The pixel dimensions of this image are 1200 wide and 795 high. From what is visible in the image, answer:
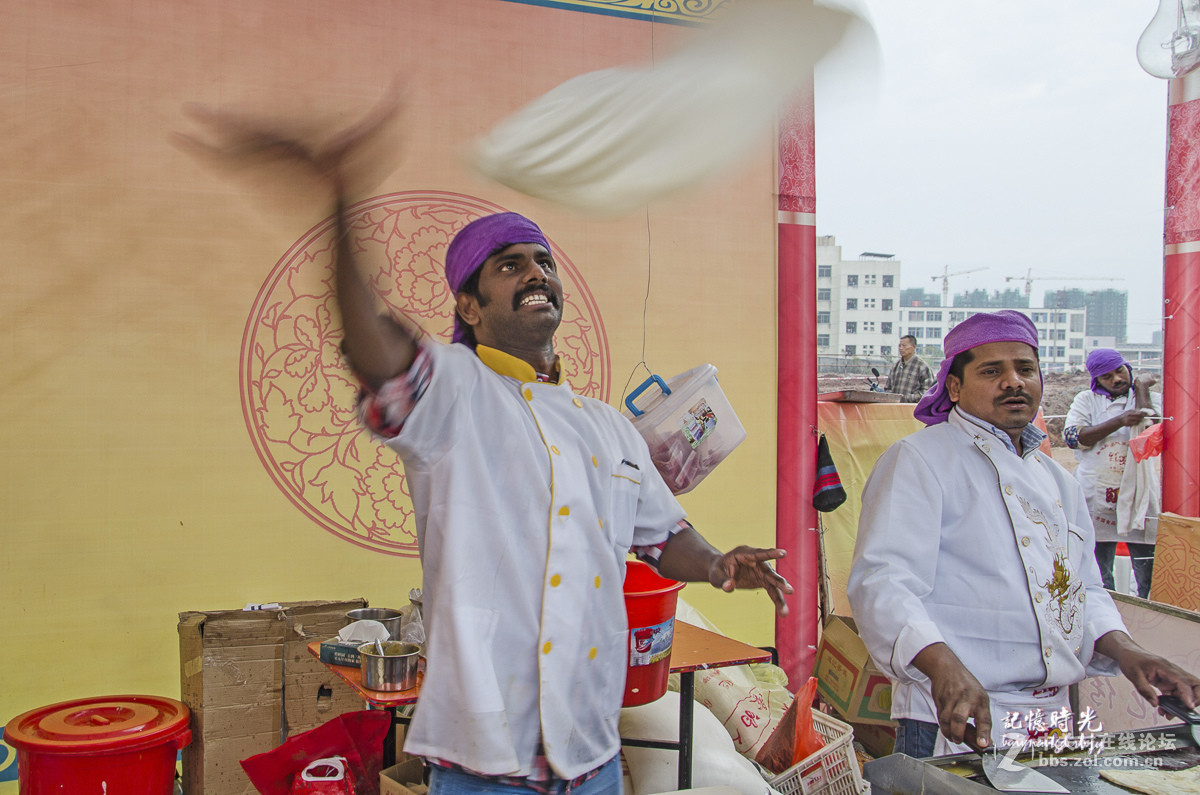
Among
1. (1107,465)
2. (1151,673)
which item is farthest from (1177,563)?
(1151,673)

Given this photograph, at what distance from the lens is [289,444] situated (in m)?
3.67

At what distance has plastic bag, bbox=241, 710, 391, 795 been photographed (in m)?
2.64

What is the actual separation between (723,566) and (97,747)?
212cm

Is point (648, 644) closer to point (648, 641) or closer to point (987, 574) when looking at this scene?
point (648, 641)

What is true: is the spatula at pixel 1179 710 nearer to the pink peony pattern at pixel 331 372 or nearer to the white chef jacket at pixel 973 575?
the white chef jacket at pixel 973 575

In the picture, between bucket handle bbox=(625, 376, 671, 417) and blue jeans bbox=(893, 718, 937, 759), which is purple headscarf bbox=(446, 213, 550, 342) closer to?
bucket handle bbox=(625, 376, 671, 417)

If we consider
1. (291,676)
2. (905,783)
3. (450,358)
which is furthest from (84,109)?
(905,783)

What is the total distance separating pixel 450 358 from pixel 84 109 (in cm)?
261

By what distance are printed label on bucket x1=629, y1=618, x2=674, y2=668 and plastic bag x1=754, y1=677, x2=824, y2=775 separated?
2.82ft

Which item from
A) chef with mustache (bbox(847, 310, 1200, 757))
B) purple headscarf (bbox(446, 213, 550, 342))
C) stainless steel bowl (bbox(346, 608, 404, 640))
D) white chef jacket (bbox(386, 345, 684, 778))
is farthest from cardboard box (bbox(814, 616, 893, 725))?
purple headscarf (bbox(446, 213, 550, 342))

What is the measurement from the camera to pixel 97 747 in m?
2.72

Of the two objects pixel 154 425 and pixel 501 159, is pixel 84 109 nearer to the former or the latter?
pixel 154 425

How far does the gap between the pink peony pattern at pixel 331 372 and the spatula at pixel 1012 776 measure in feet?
7.30

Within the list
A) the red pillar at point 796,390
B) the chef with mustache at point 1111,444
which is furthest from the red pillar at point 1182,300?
the red pillar at point 796,390
